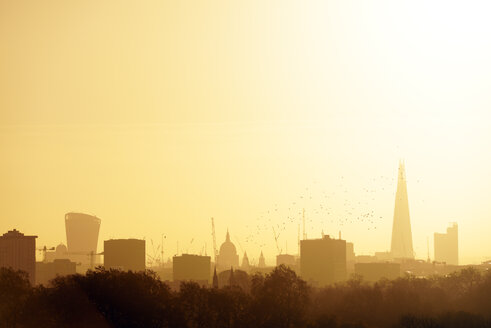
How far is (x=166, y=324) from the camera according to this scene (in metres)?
141

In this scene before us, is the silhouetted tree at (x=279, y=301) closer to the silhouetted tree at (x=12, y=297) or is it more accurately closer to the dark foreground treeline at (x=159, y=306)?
the dark foreground treeline at (x=159, y=306)

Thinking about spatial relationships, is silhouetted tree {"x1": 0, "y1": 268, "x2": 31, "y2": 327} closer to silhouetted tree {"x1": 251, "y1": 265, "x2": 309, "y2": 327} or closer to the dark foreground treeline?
the dark foreground treeline

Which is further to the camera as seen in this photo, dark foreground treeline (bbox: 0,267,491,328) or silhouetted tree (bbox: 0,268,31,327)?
silhouetted tree (bbox: 0,268,31,327)

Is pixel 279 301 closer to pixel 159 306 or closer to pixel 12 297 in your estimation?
pixel 159 306

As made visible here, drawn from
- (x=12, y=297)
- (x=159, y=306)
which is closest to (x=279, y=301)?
(x=159, y=306)

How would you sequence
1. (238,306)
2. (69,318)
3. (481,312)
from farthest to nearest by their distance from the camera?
(481,312) < (238,306) < (69,318)

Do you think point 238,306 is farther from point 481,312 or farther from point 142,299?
point 481,312

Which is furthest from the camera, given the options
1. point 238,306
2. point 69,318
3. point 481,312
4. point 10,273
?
point 481,312

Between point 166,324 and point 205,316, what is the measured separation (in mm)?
6191

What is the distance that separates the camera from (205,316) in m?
146

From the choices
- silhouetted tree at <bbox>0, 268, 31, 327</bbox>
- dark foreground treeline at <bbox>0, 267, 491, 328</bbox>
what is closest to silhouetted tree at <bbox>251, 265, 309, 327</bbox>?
dark foreground treeline at <bbox>0, 267, 491, 328</bbox>

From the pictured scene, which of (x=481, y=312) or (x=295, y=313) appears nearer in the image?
(x=295, y=313)

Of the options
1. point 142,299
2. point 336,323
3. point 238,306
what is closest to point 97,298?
point 142,299

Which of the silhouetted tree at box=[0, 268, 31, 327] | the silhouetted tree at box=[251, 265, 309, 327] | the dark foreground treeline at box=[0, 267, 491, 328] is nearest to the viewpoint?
the dark foreground treeline at box=[0, 267, 491, 328]
